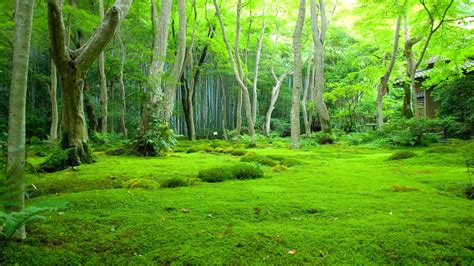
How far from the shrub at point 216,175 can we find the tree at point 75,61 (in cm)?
199

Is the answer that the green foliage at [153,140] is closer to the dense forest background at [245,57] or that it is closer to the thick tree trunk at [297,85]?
the dense forest background at [245,57]

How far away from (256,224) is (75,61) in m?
3.86

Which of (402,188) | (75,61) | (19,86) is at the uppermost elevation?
(75,61)

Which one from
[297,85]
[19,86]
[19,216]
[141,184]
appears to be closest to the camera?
[19,216]

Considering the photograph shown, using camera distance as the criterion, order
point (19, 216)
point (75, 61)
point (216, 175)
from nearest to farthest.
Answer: point (19, 216)
point (216, 175)
point (75, 61)

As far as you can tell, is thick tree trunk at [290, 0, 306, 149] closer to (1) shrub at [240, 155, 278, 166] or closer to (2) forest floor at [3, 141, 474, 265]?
(1) shrub at [240, 155, 278, 166]

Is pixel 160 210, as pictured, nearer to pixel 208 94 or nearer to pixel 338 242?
pixel 338 242

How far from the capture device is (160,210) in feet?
9.10

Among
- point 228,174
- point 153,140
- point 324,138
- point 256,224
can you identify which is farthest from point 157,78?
point 324,138

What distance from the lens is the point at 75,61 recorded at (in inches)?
192

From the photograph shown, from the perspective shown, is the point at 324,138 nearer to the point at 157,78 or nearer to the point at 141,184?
the point at 157,78

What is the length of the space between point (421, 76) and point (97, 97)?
1564cm

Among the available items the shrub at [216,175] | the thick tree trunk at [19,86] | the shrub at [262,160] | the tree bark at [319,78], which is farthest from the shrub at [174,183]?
the tree bark at [319,78]

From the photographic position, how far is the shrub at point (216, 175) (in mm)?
4312
